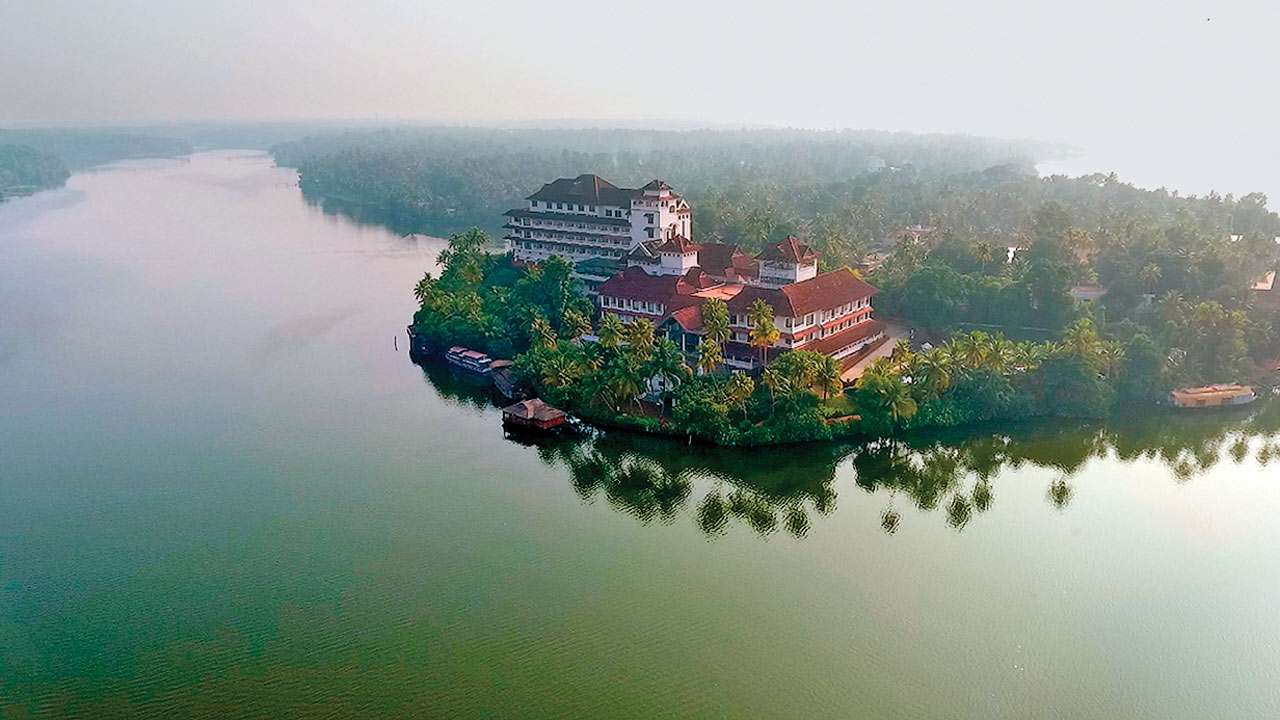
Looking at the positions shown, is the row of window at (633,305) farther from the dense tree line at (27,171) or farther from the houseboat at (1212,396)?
the dense tree line at (27,171)

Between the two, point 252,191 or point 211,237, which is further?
point 252,191

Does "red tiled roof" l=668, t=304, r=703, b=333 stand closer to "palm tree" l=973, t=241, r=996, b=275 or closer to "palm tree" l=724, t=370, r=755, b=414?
"palm tree" l=724, t=370, r=755, b=414

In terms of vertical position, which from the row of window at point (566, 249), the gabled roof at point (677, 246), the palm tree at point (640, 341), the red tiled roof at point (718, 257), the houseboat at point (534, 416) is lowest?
the houseboat at point (534, 416)

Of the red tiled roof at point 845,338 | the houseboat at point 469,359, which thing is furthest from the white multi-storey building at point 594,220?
the red tiled roof at point 845,338

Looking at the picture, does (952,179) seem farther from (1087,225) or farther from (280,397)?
(280,397)

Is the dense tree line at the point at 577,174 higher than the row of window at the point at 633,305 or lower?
higher

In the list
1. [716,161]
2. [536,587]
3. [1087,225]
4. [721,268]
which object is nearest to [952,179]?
[1087,225]

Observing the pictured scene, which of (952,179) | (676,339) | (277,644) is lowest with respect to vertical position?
(277,644)
